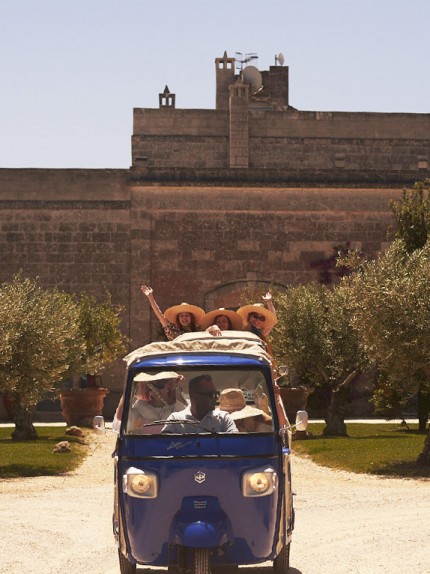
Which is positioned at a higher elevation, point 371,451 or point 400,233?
point 400,233

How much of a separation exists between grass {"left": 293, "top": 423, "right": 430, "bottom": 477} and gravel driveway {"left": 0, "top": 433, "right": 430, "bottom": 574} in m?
0.83

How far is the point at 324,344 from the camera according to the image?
2670 centimetres

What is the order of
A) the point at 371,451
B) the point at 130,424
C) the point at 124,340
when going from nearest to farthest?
the point at 130,424 → the point at 371,451 → the point at 124,340

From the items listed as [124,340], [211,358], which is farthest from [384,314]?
[124,340]

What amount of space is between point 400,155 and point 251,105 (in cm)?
1516

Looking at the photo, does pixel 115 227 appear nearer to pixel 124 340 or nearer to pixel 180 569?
pixel 124 340

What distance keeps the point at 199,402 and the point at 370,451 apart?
12980 millimetres

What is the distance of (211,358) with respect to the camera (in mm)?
9633

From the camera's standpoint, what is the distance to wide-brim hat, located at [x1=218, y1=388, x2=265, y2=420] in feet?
31.0

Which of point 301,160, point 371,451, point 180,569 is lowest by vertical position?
point 371,451

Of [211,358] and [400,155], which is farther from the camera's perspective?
[400,155]

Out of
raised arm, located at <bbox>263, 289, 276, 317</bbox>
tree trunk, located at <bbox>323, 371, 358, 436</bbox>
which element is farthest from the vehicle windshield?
tree trunk, located at <bbox>323, 371, 358, 436</bbox>

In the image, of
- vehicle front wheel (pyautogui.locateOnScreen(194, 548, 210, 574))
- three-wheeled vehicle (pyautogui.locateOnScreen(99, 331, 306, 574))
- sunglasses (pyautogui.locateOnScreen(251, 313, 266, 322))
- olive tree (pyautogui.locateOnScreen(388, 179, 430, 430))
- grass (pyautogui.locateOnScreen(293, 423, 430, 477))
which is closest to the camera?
vehicle front wheel (pyautogui.locateOnScreen(194, 548, 210, 574))

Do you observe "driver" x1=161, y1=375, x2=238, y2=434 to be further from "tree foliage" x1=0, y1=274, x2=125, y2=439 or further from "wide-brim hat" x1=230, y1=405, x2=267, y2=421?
"tree foliage" x1=0, y1=274, x2=125, y2=439
